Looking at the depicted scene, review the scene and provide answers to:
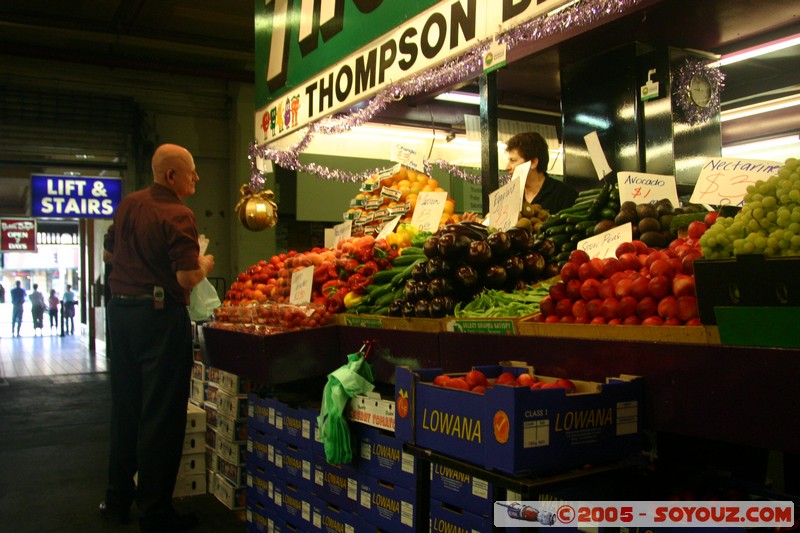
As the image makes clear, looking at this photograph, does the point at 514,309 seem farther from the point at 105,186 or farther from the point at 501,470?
the point at 105,186

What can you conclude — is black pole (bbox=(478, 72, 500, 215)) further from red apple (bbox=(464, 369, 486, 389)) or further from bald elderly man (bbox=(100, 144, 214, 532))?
red apple (bbox=(464, 369, 486, 389))

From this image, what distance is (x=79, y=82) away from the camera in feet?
28.2

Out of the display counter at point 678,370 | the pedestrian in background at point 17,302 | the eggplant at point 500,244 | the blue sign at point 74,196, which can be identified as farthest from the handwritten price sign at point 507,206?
the pedestrian in background at point 17,302

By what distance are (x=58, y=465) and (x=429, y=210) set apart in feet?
11.2

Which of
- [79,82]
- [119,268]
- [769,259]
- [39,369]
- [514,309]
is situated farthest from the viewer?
[39,369]

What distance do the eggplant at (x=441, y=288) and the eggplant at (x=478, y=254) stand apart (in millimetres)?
116

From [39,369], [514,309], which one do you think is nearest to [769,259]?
[514,309]

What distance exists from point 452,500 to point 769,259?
114 centimetres

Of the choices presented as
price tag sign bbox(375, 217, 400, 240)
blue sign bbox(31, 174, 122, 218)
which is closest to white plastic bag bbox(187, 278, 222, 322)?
price tag sign bbox(375, 217, 400, 240)

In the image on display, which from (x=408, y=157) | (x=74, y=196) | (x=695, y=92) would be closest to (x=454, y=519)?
(x=408, y=157)

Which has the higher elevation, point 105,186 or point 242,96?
point 242,96

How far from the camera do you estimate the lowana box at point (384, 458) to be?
239cm

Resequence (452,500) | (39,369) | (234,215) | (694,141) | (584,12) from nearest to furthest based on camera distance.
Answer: (452,500), (584,12), (694,141), (234,215), (39,369)

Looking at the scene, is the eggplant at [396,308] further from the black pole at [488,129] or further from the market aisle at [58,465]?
the market aisle at [58,465]
